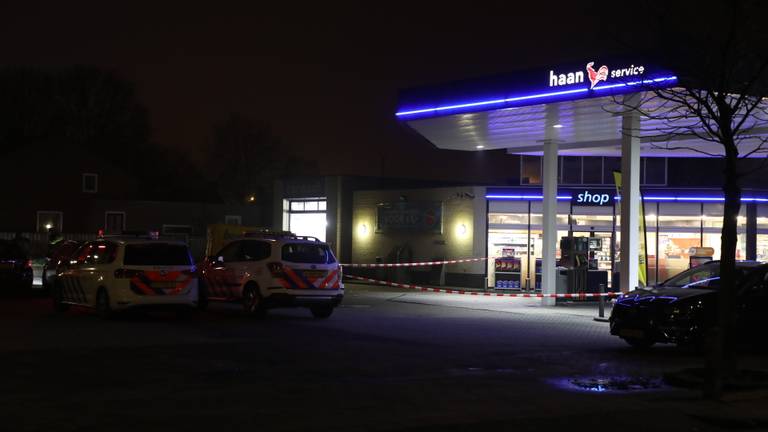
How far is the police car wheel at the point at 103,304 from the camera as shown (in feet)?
58.9

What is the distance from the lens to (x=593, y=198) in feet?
86.0

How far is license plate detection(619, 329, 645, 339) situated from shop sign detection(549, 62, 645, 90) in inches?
237

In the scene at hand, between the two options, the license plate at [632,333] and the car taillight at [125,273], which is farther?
the car taillight at [125,273]

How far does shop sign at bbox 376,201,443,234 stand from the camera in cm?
3472

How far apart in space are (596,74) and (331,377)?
444 inches

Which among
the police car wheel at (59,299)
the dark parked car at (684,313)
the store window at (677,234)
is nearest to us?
the dark parked car at (684,313)

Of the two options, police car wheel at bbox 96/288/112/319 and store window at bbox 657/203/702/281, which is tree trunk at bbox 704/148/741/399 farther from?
store window at bbox 657/203/702/281

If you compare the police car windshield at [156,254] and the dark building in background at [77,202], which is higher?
the dark building in background at [77,202]

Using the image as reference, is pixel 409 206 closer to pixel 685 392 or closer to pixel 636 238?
pixel 636 238

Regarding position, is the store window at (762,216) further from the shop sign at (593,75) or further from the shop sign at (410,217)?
the shop sign at (593,75)

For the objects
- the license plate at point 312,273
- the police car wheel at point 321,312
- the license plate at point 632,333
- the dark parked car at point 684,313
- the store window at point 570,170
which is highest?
the store window at point 570,170

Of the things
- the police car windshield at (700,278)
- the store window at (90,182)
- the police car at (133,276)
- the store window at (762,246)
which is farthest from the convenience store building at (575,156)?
the store window at (90,182)

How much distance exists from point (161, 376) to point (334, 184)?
95.0ft

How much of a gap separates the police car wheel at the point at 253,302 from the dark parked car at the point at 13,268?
332 inches
